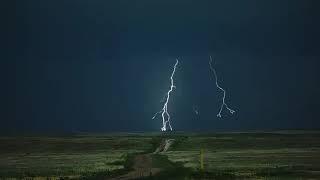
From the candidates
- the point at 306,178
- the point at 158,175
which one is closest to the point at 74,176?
the point at 158,175

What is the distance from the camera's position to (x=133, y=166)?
209 ft

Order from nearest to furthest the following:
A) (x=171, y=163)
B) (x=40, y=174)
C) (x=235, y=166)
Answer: (x=40, y=174) < (x=235, y=166) < (x=171, y=163)

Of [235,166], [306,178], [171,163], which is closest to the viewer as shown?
[306,178]

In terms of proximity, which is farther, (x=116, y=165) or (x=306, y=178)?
(x=116, y=165)

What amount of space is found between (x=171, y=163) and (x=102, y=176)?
1605cm

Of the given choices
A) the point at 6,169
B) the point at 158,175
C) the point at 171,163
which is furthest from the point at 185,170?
the point at 6,169

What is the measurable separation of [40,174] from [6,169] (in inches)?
371

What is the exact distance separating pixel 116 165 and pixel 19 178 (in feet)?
50.0

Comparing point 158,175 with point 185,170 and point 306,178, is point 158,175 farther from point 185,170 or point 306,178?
point 306,178

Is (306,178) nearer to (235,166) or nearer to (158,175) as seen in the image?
(158,175)

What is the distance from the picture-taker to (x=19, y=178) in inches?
2034

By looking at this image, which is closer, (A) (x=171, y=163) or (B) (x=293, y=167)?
(B) (x=293, y=167)

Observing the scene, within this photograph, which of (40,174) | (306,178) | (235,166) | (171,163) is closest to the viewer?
(306,178)

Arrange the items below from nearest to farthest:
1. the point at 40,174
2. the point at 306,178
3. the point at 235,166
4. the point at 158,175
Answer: the point at 306,178, the point at 158,175, the point at 40,174, the point at 235,166
